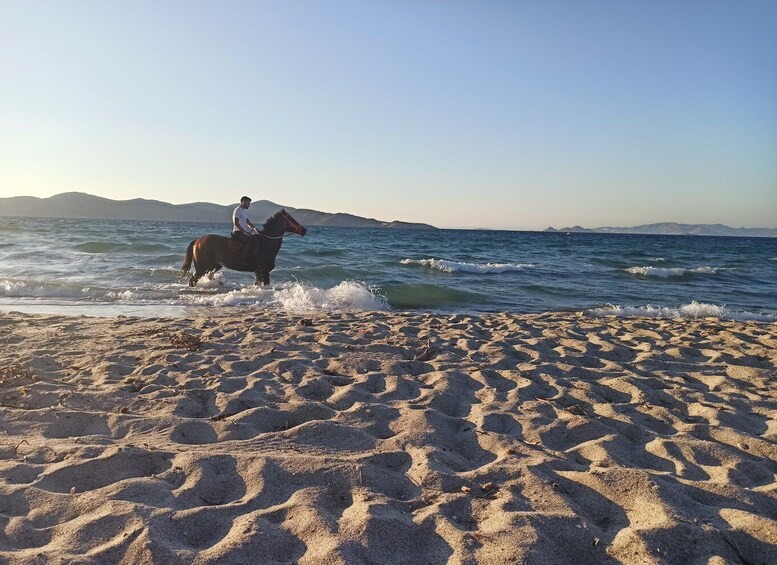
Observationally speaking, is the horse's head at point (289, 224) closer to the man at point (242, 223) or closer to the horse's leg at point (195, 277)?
the man at point (242, 223)

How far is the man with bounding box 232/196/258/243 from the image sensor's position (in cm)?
1196

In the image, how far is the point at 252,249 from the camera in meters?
12.4

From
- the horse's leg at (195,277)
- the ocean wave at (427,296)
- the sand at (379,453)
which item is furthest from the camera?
the horse's leg at (195,277)

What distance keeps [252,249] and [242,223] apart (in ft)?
2.20

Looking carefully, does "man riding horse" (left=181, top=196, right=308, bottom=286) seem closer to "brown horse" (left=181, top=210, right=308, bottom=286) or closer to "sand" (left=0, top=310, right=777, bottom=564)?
"brown horse" (left=181, top=210, right=308, bottom=286)

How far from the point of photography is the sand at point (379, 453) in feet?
7.96

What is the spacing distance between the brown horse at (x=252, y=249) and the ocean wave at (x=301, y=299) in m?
0.63

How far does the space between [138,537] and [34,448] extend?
142cm

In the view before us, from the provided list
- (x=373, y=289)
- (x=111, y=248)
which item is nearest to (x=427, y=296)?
(x=373, y=289)

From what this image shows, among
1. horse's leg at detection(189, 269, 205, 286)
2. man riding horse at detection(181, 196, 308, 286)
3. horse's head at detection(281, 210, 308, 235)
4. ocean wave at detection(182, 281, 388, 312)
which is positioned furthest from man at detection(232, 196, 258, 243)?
horse's leg at detection(189, 269, 205, 286)

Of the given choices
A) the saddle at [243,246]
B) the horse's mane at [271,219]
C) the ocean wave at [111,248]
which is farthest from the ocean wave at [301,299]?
the ocean wave at [111,248]

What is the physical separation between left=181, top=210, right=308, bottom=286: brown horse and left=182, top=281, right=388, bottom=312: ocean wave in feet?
2.07

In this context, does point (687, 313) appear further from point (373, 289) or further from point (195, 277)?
point (195, 277)

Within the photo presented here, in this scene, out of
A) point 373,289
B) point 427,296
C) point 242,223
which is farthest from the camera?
point 373,289
